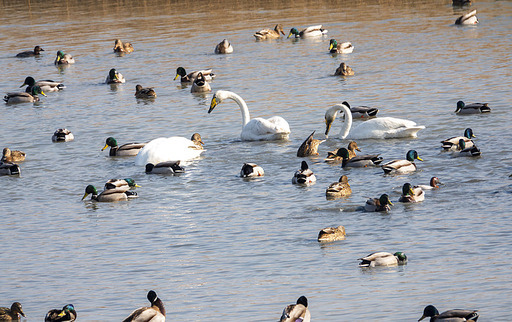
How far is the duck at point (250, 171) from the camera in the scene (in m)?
19.7

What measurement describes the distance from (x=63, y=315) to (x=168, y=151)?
9.91m

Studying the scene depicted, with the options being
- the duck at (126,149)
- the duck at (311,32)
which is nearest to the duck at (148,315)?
the duck at (126,149)

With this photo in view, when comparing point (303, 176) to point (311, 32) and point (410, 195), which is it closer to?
point (410, 195)

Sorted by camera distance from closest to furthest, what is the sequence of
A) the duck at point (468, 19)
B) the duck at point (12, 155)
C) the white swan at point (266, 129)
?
the duck at point (12, 155)
the white swan at point (266, 129)
the duck at point (468, 19)

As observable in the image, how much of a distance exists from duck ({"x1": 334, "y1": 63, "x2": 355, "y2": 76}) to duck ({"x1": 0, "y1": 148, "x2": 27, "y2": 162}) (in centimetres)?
1200

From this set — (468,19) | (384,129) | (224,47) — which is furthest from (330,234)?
(468,19)

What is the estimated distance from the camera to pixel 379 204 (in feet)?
54.6

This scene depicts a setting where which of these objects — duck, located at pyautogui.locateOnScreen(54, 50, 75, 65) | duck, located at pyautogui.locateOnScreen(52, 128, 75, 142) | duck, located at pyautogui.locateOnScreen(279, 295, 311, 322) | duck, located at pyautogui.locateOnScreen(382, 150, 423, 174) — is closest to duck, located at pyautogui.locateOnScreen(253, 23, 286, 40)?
duck, located at pyautogui.locateOnScreen(54, 50, 75, 65)

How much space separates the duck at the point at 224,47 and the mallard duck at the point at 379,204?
22.9m

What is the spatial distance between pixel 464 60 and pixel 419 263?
20.6 meters

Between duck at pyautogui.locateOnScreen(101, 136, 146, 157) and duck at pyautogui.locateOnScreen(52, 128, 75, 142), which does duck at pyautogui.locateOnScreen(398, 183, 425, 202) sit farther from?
duck at pyautogui.locateOnScreen(52, 128, 75, 142)

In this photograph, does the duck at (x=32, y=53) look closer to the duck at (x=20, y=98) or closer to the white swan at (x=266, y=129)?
the duck at (x=20, y=98)

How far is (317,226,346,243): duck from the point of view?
14.9 meters

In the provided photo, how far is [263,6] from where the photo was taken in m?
55.5
